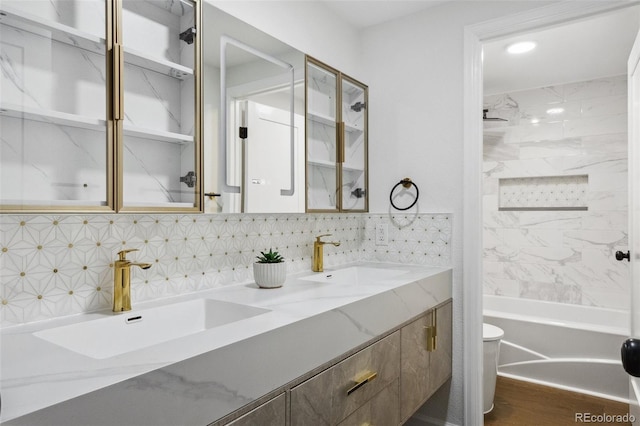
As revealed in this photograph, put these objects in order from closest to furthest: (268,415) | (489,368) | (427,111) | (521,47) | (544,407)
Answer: (268,415) → (427,111) → (489,368) → (544,407) → (521,47)

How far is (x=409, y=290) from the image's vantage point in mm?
1788

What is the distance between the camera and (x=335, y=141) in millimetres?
2207

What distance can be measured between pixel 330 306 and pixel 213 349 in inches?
19.4

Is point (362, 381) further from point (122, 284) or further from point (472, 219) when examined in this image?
point (472, 219)

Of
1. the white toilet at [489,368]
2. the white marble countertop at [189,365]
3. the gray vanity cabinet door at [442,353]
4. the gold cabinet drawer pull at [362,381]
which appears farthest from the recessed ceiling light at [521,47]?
the gold cabinet drawer pull at [362,381]

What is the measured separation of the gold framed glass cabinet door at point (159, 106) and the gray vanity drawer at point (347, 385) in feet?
2.29

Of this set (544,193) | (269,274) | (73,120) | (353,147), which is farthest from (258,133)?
(544,193)

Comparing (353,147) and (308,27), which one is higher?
(308,27)

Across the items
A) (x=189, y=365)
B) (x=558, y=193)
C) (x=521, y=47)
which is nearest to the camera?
(x=189, y=365)

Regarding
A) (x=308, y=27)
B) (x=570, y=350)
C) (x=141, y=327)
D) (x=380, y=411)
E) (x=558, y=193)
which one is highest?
(x=308, y=27)

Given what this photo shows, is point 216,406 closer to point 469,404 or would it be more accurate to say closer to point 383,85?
point 469,404

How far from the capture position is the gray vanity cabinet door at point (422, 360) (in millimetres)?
1743

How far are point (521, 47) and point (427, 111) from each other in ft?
3.27

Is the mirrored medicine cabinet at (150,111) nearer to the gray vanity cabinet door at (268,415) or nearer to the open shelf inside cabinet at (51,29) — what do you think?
the open shelf inside cabinet at (51,29)
